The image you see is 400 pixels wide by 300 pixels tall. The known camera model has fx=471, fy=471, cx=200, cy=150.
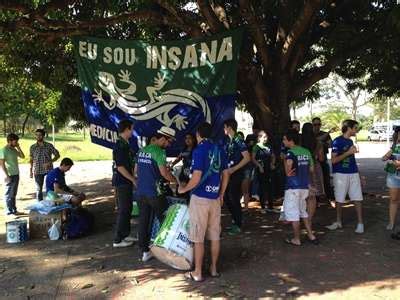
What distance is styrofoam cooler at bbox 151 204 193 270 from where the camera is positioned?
566cm

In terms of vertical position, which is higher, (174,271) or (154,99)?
(154,99)

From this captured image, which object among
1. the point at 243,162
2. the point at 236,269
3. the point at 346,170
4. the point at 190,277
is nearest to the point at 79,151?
the point at 243,162

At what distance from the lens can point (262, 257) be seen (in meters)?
6.43

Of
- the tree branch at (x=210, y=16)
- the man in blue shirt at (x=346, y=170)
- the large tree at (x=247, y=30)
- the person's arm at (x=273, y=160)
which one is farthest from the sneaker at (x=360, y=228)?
the tree branch at (x=210, y=16)

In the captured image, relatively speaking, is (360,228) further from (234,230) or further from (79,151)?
(79,151)

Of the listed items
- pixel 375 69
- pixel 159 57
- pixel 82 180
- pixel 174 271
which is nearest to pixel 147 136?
pixel 159 57

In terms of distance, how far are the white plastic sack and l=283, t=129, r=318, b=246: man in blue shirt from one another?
3.67 metres

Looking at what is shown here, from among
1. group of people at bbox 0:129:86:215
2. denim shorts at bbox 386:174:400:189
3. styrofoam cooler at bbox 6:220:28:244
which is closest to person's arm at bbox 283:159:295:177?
denim shorts at bbox 386:174:400:189

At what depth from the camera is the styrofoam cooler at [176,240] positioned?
566 centimetres

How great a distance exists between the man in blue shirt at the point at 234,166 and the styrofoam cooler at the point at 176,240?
6.38 feet

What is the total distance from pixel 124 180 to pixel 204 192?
6.38 ft

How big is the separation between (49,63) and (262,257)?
25.7 ft

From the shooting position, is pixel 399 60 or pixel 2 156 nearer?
pixel 2 156

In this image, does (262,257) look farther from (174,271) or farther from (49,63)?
(49,63)
